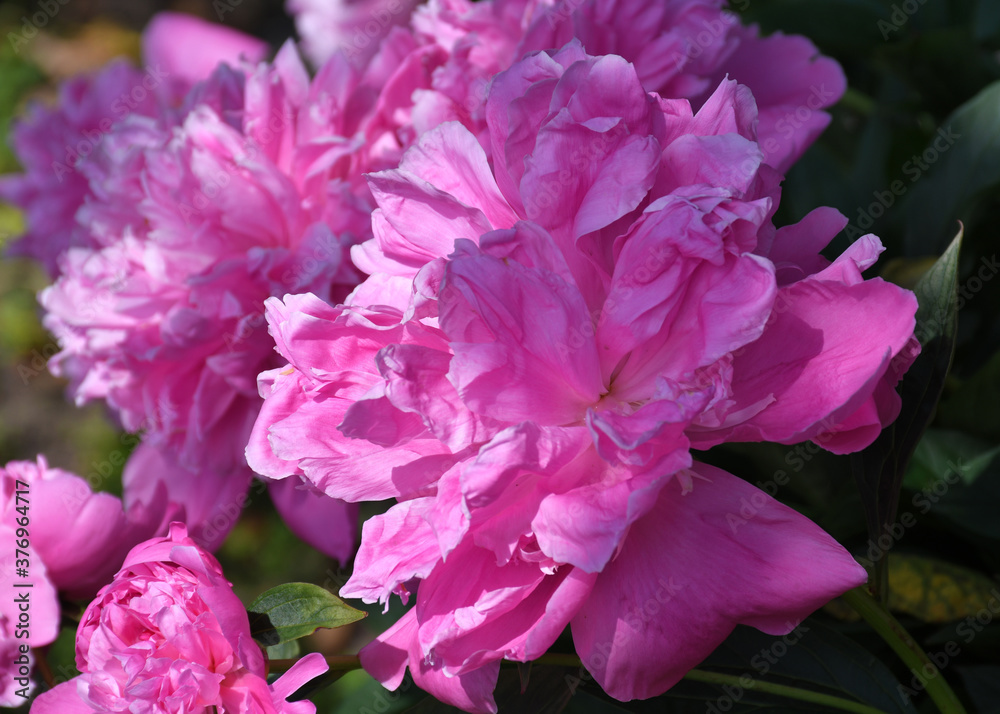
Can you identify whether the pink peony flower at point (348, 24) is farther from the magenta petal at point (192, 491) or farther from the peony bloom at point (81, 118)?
the magenta petal at point (192, 491)

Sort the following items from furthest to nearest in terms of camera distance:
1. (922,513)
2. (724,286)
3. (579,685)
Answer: (922,513), (579,685), (724,286)

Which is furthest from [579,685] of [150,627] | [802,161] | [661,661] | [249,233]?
[802,161]

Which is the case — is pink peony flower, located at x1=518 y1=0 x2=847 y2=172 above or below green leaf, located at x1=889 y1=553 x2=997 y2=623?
above

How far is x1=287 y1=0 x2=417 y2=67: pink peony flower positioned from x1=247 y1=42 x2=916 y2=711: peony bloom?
18.8 inches

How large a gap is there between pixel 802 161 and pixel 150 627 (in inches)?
30.5

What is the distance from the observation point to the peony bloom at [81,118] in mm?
989

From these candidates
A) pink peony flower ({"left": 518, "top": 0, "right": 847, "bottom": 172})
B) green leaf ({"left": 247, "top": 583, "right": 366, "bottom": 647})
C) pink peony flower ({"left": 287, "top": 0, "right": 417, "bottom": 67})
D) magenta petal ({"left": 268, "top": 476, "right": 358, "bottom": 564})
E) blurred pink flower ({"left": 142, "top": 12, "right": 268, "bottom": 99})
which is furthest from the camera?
blurred pink flower ({"left": 142, "top": 12, "right": 268, "bottom": 99})

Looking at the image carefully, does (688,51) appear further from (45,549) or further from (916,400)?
(45,549)

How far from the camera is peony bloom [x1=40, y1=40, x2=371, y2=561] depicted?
0.77 m

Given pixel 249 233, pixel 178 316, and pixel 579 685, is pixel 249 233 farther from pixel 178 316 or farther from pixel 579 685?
pixel 579 685

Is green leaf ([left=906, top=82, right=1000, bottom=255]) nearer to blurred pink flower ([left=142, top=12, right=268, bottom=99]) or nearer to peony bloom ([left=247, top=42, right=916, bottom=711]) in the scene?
peony bloom ([left=247, top=42, right=916, bottom=711])

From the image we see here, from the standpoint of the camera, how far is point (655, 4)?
2.20 feet

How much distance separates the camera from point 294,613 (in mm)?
553

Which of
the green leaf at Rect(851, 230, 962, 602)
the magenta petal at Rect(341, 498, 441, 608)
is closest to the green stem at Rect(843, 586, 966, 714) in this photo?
the green leaf at Rect(851, 230, 962, 602)
